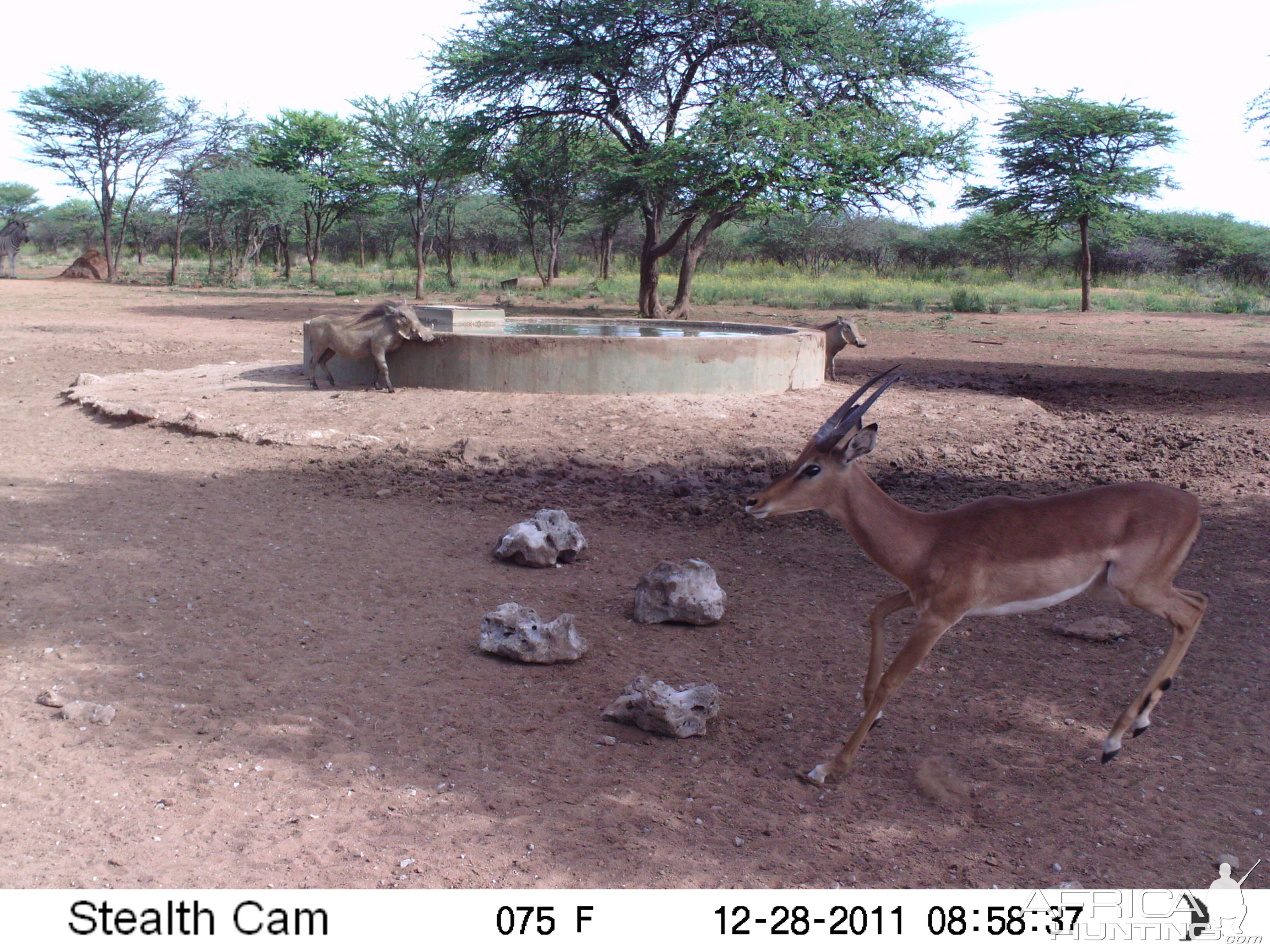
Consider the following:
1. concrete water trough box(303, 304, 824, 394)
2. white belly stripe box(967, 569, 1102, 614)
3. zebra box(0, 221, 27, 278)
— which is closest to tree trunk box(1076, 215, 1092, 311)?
concrete water trough box(303, 304, 824, 394)

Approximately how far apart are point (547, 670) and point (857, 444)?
192 cm

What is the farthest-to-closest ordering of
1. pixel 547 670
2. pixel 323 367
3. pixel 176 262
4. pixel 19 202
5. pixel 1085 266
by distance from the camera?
1. pixel 19 202
2. pixel 176 262
3. pixel 1085 266
4. pixel 323 367
5. pixel 547 670

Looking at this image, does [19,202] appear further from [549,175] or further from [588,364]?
[588,364]

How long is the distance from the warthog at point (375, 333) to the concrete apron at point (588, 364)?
0.62 feet

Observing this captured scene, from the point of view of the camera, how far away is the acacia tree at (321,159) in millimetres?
37156

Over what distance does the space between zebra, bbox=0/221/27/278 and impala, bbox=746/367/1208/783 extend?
40.8 metres

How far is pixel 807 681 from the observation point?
464cm

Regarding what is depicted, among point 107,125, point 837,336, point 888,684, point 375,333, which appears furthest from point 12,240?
point 888,684

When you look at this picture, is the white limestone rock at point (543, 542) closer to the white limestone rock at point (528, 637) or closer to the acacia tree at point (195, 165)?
the white limestone rock at point (528, 637)

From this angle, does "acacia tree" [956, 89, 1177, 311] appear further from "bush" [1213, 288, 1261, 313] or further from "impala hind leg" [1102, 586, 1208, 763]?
→ "impala hind leg" [1102, 586, 1208, 763]

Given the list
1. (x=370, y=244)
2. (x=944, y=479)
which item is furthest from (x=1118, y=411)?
(x=370, y=244)

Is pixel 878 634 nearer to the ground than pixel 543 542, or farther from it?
farther from it

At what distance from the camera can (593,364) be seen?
10.1m

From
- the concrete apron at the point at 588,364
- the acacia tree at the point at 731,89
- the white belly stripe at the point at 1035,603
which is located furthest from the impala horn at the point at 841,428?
the acacia tree at the point at 731,89
